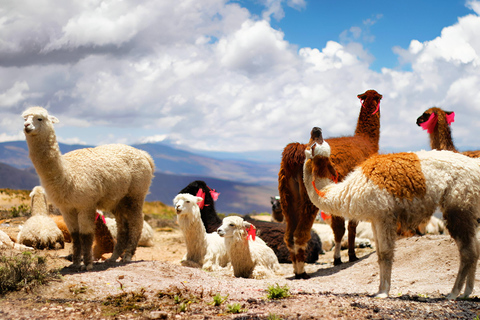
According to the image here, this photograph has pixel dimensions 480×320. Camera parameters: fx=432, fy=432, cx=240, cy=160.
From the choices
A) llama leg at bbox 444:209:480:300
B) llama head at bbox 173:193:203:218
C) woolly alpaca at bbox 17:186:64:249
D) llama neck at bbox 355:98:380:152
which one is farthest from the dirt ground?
llama neck at bbox 355:98:380:152

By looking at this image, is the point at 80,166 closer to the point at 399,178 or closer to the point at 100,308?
the point at 100,308

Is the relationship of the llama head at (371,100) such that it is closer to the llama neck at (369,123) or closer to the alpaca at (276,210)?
the llama neck at (369,123)

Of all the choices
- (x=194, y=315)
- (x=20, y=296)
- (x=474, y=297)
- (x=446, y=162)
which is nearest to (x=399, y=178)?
(x=446, y=162)

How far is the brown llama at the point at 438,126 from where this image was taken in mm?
9656

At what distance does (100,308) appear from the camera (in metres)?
5.46

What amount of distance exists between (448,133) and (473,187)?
13.3 feet

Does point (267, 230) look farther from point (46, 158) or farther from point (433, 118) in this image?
point (46, 158)

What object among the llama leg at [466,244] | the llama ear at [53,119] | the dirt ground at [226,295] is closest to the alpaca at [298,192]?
the dirt ground at [226,295]

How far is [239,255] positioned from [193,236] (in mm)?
1186

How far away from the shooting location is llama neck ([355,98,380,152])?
11.4 meters

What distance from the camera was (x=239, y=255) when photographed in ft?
29.8

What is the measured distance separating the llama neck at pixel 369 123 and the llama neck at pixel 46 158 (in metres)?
7.52

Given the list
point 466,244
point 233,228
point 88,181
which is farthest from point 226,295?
point 466,244

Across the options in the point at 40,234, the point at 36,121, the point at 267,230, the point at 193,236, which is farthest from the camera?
the point at 267,230
